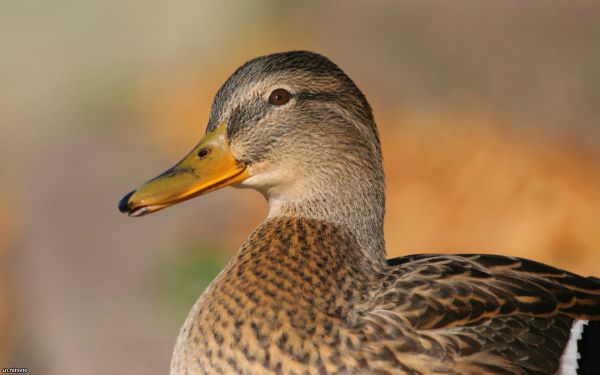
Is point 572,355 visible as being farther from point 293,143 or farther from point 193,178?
point 193,178

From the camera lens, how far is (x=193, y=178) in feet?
9.49

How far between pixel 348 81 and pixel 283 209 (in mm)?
425

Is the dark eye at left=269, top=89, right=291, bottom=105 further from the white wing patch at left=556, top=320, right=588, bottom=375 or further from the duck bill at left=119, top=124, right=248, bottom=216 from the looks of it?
the white wing patch at left=556, top=320, right=588, bottom=375

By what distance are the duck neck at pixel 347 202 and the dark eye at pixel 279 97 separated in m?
0.23

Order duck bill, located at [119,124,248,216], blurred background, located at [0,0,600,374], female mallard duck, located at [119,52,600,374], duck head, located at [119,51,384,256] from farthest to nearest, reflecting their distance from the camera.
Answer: blurred background, located at [0,0,600,374], duck head, located at [119,51,384,256], duck bill, located at [119,124,248,216], female mallard duck, located at [119,52,600,374]

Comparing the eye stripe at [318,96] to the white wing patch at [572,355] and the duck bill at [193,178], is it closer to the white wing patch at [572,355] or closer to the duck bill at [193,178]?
the duck bill at [193,178]

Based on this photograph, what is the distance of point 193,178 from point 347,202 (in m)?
0.45

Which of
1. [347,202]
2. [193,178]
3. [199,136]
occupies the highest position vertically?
[199,136]

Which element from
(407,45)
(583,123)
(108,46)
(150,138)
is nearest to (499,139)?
(583,123)

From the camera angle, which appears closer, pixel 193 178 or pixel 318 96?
pixel 193 178

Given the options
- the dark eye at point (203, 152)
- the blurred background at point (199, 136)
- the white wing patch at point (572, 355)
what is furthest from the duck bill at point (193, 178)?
the blurred background at point (199, 136)

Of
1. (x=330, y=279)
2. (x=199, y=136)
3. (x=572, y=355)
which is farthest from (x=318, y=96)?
(x=199, y=136)

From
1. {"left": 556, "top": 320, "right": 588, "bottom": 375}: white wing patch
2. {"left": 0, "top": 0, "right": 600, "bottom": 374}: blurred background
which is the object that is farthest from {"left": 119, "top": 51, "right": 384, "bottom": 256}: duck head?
{"left": 0, "top": 0, "right": 600, "bottom": 374}: blurred background

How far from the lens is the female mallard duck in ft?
8.61
